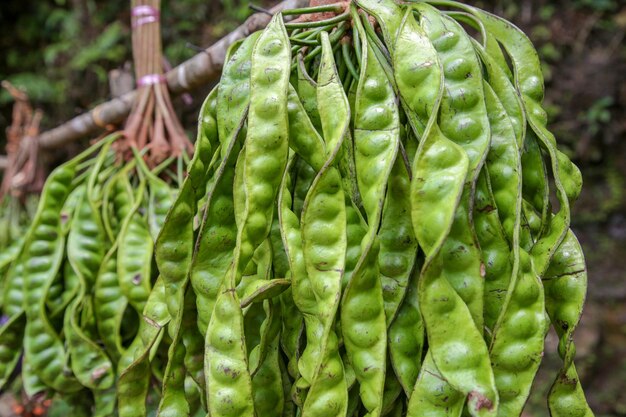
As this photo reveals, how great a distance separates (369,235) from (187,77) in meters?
0.82

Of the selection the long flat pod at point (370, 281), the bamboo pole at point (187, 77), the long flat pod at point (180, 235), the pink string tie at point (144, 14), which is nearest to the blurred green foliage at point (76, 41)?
the bamboo pole at point (187, 77)

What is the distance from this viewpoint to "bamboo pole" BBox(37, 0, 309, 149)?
104cm

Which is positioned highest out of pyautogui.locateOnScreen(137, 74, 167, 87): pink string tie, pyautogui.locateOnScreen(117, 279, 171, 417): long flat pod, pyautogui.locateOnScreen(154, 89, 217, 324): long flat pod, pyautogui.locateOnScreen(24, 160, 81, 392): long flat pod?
pyautogui.locateOnScreen(154, 89, 217, 324): long flat pod

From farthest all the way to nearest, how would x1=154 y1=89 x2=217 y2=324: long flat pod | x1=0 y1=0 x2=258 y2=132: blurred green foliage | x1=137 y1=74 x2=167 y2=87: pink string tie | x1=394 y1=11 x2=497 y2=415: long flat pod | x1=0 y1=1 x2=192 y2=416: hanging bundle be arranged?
x1=0 y1=0 x2=258 y2=132: blurred green foliage → x1=137 y1=74 x2=167 y2=87: pink string tie → x1=0 y1=1 x2=192 y2=416: hanging bundle → x1=154 y1=89 x2=217 y2=324: long flat pod → x1=394 y1=11 x2=497 y2=415: long flat pod

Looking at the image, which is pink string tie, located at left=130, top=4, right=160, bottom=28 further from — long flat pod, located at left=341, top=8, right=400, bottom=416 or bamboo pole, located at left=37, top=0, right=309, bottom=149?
long flat pod, located at left=341, top=8, right=400, bottom=416

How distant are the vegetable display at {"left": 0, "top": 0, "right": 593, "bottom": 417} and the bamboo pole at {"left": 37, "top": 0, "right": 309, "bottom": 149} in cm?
25

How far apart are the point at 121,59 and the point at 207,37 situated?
567mm

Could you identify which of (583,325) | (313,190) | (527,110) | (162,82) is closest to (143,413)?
(313,190)

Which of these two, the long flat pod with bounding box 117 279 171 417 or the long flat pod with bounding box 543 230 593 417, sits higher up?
the long flat pod with bounding box 543 230 593 417

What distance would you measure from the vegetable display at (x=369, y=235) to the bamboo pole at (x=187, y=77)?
9.7 inches

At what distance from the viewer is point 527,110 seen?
2.40 ft

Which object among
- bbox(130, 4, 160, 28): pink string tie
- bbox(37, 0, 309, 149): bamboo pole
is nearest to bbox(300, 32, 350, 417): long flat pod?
bbox(37, 0, 309, 149): bamboo pole

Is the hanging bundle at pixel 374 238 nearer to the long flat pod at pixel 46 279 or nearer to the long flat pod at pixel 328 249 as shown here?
the long flat pod at pixel 328 249

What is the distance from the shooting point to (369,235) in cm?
59
